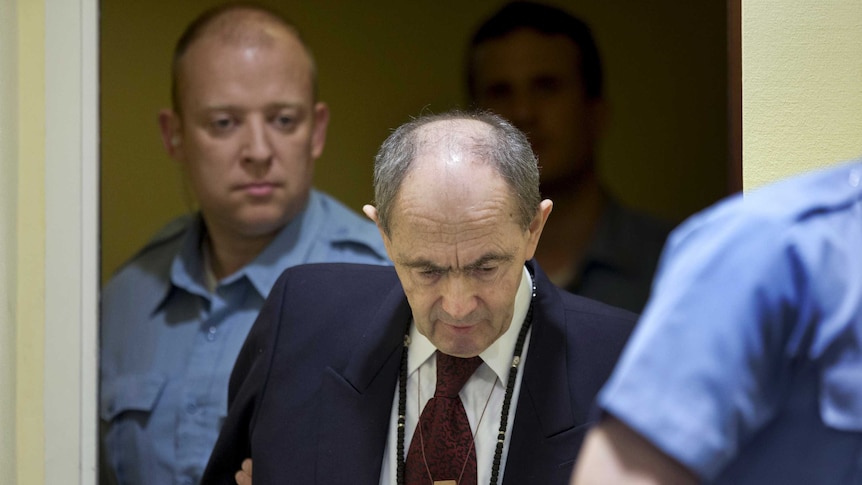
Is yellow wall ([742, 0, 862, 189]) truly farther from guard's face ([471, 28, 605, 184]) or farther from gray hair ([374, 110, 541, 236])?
gray hair ([374, 110, 541, 236])

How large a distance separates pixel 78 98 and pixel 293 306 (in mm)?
835

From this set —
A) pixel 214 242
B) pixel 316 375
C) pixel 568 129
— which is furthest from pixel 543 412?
pixel 214 242

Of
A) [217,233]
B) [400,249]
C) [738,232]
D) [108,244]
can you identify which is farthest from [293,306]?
[738,232]

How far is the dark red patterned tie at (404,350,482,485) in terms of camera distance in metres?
1.65

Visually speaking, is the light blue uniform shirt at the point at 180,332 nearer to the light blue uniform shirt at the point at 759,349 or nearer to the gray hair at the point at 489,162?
the gray hair at the point at 489,162

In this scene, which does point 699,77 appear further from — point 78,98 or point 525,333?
point 78,98

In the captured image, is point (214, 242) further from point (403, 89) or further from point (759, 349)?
point (759, 349)

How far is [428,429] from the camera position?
168cm

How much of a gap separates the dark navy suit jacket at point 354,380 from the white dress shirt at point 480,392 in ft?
0.09

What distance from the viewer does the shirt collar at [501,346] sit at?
67.4 inches

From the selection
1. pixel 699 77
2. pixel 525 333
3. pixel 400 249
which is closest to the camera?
pixel 400 249

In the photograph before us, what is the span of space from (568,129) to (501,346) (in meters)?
0.64

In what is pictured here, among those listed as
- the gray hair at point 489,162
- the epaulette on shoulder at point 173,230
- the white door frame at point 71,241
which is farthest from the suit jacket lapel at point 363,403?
the white door frame at point 71,241

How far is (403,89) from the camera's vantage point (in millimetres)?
2227
